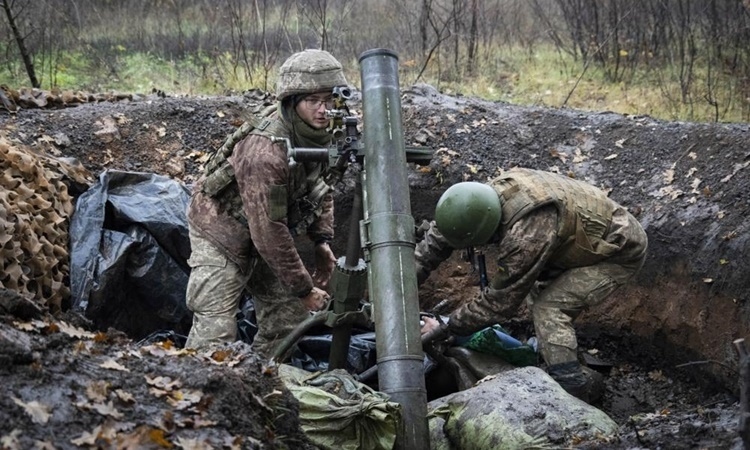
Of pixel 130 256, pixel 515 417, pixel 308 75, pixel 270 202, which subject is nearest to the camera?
pixel 515 417

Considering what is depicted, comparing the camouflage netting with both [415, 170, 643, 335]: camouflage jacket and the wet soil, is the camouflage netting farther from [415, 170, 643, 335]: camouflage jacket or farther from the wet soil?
[415, 170, 643, 335]: camouflage jacket

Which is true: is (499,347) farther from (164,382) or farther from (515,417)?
(164,382)

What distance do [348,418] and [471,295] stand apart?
12.2ft

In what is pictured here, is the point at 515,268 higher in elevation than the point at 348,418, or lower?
higher

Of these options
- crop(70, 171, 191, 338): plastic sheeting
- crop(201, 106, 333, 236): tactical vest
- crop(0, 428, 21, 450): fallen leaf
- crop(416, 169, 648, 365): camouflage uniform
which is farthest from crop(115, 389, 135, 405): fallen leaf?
crop(70, 171, 191, 338): plastic sheeting

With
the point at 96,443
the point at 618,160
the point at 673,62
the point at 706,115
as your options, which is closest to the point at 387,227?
the point at 96,443

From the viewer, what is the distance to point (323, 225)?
20.9 ft

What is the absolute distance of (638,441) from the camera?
4.29 meters

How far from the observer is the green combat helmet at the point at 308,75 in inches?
219

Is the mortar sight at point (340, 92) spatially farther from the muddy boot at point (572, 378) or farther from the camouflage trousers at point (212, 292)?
the muddy boot at point (572, 378)

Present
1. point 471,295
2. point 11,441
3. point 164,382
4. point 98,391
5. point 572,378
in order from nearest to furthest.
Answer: point 11,441 → point 98,391 → point 164,382 → point 572,378 → point 471,295

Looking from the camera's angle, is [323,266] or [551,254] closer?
[551,254]

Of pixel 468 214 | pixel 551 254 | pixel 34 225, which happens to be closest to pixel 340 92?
pixel 468 214

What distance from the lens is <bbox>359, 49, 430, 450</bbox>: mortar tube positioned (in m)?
4.89
